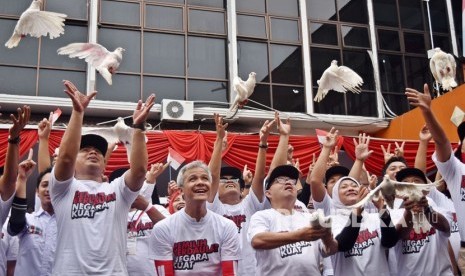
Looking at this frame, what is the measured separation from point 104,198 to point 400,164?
245 centimetres

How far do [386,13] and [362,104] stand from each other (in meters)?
2.37

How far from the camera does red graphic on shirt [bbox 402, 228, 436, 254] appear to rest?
3488mm

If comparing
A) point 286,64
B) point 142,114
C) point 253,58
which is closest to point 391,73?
point 286,64

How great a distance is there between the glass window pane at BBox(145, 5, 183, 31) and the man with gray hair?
23.2 ft

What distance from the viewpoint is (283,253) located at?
3002 mm

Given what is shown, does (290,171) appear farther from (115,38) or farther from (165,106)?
(115,38)

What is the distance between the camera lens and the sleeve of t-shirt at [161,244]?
3016 millimetres

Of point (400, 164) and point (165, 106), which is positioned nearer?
point (400, 164)

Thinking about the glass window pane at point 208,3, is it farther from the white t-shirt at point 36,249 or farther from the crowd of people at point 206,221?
the white t-shirt at point 36,249

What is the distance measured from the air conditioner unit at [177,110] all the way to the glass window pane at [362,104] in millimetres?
3458

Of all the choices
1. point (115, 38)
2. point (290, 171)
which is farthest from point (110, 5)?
point (290, 171)

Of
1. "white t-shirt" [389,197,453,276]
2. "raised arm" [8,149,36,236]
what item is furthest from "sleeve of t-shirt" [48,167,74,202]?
"white t-shirt" [389,197,453,276]

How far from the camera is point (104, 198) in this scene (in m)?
2.85

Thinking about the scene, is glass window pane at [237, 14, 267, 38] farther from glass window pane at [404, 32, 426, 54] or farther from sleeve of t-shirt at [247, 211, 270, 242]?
sleeve of t-shirt at [247, 211, 270, 242]
